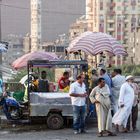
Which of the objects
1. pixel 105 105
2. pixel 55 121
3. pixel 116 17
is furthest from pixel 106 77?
pixel 116 17

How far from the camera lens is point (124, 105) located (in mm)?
12750

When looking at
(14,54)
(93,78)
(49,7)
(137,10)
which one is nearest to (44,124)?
(93,78)

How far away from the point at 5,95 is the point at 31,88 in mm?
765

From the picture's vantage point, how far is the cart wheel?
1343 centimetres

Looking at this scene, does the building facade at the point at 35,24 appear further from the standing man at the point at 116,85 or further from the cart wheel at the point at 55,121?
the cart wheel at the point at 55,121

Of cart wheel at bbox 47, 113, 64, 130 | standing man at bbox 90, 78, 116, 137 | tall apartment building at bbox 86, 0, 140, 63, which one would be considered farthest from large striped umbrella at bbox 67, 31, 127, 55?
tall apartment building at bbox 86, 0, 140, 63

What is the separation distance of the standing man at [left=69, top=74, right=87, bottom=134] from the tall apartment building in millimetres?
116722

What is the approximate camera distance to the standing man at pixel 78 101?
1262 centimetres

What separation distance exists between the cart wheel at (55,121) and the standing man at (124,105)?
61.1 inches

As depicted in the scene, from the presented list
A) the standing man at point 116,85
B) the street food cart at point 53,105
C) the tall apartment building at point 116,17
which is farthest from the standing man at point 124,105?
the tall apartment building at point 116,17

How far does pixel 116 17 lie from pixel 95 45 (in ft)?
391

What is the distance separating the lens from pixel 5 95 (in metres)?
13.8

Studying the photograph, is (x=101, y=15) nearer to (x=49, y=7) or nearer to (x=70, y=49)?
(x=49, y=7)

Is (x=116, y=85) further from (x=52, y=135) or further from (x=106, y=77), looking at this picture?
(x=52, y=135)
